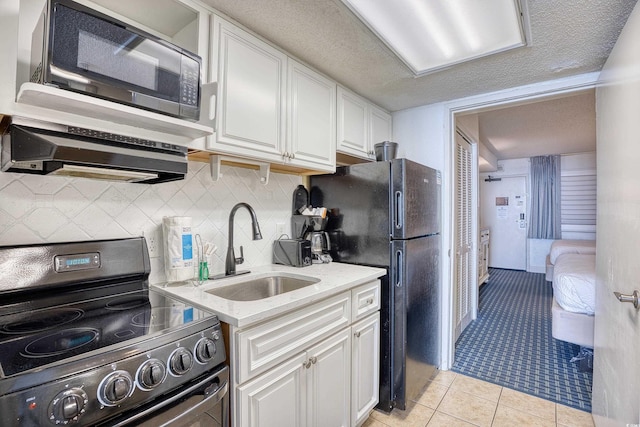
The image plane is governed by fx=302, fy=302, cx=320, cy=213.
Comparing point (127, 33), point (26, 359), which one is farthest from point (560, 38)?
point (26, 359)

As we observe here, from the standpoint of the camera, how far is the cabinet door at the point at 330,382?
1.34 meters

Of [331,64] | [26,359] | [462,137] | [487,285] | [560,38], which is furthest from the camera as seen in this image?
[487,285]

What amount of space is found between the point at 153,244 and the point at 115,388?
787 millimetres

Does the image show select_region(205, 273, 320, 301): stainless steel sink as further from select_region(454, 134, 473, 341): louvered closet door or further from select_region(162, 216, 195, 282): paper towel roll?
select_region(454, 134, 473, 341): louvered closet door

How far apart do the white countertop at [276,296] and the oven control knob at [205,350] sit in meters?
0.09

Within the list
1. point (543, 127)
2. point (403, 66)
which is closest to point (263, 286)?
point (403, 66)

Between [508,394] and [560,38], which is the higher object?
[560,38]

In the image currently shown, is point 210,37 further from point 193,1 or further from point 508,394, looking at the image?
point 508,394

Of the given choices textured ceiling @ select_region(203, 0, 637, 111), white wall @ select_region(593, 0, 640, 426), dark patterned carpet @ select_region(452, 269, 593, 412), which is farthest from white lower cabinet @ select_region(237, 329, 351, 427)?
textured ceiling @ select_region(203, 0, 637, 111)

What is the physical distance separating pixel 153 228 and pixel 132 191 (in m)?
0.19

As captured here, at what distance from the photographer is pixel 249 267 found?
1857 mm

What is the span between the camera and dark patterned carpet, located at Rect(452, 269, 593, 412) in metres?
2.14

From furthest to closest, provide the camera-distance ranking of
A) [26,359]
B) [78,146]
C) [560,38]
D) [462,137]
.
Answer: [462,137]
[560,38]
[78,146]
[26,359]

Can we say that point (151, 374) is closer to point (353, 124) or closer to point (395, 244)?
point (395, 244)
